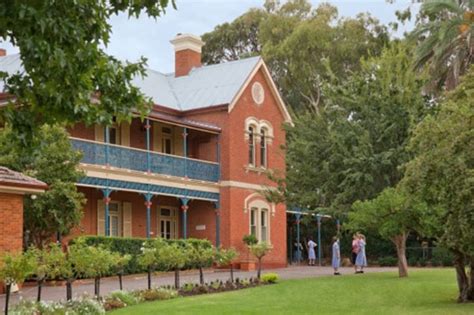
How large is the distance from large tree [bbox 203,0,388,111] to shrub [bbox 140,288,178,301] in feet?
93.5

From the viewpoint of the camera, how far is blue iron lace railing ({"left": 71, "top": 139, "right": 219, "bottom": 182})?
28.5 m

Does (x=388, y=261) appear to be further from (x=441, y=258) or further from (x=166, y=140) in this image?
(x=166, y=140)

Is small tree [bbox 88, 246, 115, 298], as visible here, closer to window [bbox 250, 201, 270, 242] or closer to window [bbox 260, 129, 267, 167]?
window [bbox 250, 201, 270, 242]

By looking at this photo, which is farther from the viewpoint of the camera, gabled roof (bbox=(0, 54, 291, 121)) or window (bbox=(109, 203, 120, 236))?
gabled roof (bbox=(0, 54, 291, 121))

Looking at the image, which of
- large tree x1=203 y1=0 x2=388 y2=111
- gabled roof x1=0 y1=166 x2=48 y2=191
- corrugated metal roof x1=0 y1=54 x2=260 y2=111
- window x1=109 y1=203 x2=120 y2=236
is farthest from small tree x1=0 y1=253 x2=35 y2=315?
large tree x1=203 y1=0 x2=388 y2=111

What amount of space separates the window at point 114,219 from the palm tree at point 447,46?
13161 millimetres

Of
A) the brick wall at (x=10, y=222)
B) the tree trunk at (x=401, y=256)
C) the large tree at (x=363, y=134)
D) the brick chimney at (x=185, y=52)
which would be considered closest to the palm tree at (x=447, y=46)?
the large tree at (x=363, y=134)

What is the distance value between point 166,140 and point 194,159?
2036mm

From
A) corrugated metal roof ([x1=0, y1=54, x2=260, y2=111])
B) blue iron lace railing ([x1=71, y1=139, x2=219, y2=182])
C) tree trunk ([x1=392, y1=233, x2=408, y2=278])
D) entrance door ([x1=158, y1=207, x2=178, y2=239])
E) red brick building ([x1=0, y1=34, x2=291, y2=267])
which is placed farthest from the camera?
corrugated metal roof ([x1=0, y1=54, x2=260, y2=111])

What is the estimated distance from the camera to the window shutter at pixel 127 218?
1277 inches

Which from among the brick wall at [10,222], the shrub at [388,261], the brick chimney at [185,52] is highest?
→ the brick chimney at [185,52]

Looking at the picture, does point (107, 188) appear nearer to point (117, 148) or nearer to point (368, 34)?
point (117, 148)

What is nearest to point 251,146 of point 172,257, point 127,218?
point 127,218

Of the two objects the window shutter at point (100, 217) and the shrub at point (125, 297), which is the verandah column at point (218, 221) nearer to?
the window shutter at point (100, 217)
